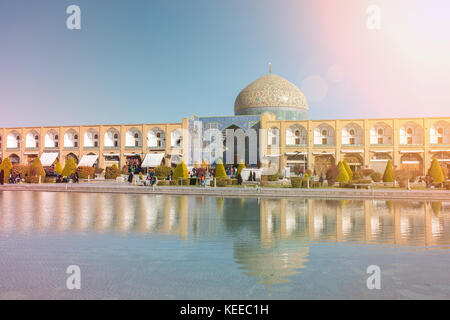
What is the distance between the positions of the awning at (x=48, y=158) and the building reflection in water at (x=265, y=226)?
28627 mm

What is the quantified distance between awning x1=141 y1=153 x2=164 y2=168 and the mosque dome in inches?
377

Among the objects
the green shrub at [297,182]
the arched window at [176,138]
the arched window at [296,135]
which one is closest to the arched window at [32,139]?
the arched window at [176,138]

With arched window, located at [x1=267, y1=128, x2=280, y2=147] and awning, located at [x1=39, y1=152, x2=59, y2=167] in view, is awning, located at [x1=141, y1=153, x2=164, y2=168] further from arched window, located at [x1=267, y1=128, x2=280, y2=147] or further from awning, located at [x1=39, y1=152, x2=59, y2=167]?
arched window, located at [x1=267, y1=128, x2=280, y2=147]

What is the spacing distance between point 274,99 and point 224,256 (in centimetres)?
3314

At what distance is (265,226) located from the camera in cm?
745

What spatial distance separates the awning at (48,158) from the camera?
36781mm

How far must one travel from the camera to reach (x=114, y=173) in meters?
27.6

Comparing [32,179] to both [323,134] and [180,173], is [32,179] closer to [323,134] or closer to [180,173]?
[180,173]

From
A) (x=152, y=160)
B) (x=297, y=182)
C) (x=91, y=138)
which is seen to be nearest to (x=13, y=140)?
(x=91, y=138)

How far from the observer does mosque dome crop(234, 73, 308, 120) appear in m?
36.9

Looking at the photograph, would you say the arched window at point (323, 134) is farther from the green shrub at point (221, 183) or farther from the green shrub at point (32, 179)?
the green shrub at point (32, 179)

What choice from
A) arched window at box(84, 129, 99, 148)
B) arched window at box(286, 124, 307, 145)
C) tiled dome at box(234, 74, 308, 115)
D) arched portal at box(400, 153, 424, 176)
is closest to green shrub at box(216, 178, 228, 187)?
arched window at box(286, 124, 307, 145)
